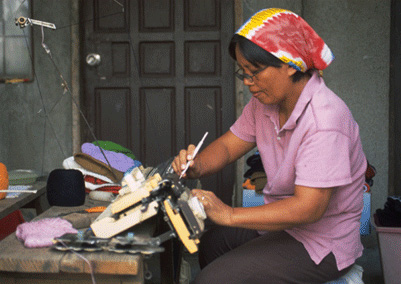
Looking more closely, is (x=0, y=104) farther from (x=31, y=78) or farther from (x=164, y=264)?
(x=164, y=264)

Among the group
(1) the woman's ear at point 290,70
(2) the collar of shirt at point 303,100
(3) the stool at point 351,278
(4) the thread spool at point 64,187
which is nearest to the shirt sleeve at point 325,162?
(2) the collar of shirt at point 303,100

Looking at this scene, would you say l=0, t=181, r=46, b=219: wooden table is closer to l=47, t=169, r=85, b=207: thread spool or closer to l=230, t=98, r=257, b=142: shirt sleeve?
l=47, t=169, r=85, b=207: thread spool

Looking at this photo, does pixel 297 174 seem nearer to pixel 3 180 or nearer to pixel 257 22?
pixel 257 22

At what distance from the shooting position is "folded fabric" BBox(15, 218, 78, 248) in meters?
1.41

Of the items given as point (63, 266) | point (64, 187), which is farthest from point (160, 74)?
point (63, 266)

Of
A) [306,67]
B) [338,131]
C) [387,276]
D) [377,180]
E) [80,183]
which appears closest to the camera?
[338,131]

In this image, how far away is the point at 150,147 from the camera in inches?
169

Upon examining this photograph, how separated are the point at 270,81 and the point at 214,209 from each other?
468 mm

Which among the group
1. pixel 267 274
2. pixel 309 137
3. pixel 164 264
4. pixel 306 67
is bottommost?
pixel 164 264

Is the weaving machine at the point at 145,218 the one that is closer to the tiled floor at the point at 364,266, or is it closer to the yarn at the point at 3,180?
the yarn at the point at 3,180

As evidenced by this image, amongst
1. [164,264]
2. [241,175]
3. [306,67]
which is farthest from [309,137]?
[241,175]

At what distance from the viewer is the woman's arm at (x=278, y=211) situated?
155 cm

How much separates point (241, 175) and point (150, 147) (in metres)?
0.80

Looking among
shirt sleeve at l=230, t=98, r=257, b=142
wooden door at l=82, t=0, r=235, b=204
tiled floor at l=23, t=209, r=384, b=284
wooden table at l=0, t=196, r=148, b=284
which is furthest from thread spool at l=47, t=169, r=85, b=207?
wooden door at l=82, t=0, r=235, b=204
